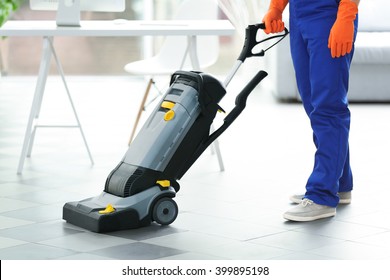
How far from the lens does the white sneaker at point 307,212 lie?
345 cm

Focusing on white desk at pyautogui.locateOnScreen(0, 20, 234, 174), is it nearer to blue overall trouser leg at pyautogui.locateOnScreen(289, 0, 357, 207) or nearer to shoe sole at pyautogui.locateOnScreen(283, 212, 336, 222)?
blue overall trouser leg at pyautogui.locateOnScreen(289, 0, 357, 207)

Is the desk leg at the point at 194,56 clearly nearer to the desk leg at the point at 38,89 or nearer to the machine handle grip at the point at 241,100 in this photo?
the desk leg at the point at 38,89

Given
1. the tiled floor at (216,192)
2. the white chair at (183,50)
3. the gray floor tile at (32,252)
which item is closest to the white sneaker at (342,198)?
the tiled floor at (216,192)

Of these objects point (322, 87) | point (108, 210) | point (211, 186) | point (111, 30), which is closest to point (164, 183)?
point (108, 210)

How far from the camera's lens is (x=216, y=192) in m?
4.00

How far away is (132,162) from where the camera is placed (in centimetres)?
339

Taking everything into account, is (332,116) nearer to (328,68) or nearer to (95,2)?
(328,68)

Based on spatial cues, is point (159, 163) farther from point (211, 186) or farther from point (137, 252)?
point (211, 186)

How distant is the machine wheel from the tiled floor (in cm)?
3

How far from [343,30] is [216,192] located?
1.04m

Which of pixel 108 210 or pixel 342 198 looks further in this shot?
pixel 342 198

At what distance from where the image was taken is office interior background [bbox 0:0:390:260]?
3.10 m

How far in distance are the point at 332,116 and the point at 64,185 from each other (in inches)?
52.1
